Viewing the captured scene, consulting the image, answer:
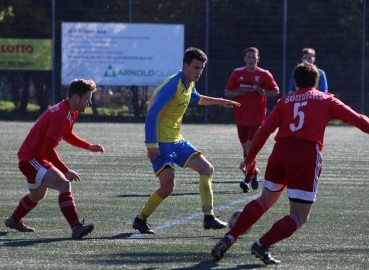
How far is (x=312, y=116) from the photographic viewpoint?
5926 mm

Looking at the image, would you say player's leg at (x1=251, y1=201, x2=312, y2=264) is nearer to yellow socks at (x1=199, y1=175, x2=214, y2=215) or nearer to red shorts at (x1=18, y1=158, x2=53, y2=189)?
yellow socks at (x1=199, y1=175, x2=214, y2=215)

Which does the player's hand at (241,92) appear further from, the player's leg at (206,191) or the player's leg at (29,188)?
the player's leg at (29,188)

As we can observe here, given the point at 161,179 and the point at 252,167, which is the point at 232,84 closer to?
the point at 252,167

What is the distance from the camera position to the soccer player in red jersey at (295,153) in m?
5.89

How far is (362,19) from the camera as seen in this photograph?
94.5ft

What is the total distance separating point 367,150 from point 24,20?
1702 centimetres

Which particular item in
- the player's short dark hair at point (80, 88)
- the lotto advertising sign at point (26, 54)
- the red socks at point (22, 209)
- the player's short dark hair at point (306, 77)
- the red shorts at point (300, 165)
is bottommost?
the lotto advertising sign at point (26, 54)

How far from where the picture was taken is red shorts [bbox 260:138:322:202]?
593cm

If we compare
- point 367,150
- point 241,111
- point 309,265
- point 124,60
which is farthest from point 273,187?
point 124,60

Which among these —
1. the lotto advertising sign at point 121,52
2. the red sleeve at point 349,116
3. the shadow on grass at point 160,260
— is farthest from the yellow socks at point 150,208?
the lotto advertising sign at point 121,52

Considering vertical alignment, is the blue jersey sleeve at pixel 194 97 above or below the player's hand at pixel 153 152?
above

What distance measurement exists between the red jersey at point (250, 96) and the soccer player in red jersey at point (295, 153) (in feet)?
19.3

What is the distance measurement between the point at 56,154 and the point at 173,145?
4.01 ft

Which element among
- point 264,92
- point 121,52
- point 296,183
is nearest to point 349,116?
point 296,183
